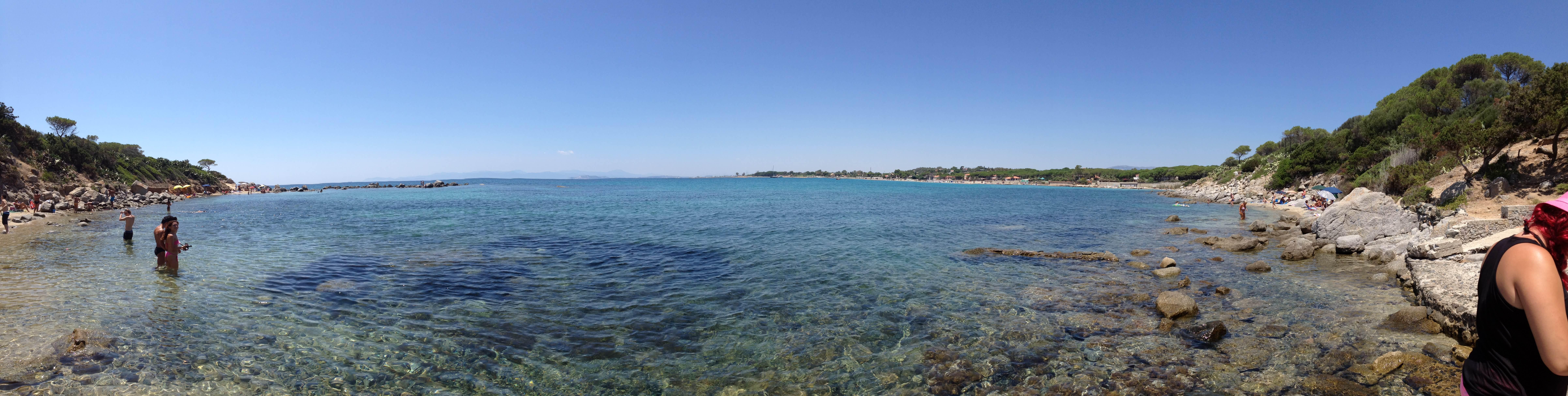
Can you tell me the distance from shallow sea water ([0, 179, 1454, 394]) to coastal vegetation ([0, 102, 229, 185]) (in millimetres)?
25017

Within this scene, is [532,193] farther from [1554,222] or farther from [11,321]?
[1554,222]

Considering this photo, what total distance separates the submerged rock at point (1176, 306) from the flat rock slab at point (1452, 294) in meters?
3.41

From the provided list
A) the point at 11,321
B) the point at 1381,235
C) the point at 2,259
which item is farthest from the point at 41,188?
the point at 1381,235

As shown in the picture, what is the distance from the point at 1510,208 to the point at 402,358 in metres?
28.1

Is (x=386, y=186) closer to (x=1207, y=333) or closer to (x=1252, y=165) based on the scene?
(x=1207, y=333)

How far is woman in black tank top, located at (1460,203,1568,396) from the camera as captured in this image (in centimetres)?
295

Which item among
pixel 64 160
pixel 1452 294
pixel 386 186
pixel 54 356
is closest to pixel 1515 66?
pixel 1452 294

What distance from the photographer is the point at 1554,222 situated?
3.14 m

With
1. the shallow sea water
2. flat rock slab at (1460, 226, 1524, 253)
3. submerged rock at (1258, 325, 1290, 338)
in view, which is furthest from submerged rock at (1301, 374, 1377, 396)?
flat rock slab at (1460, 226, 1524, 253)

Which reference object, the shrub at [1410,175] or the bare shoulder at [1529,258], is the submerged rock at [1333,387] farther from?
the shrub at [1410,175]

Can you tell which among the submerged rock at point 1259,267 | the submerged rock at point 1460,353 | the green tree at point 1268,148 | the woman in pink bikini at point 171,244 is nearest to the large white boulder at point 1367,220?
the submerged rock at point 1259,267

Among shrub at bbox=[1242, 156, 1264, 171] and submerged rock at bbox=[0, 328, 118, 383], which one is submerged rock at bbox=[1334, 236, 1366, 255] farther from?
shrub at bbox=[1242, 156, 1264, 171]

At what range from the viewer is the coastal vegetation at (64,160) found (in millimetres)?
37969

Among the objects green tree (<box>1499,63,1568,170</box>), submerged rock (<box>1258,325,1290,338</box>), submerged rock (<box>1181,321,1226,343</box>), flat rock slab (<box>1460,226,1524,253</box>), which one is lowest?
submerged rock (<box>1258,325,1290,338</box>)
